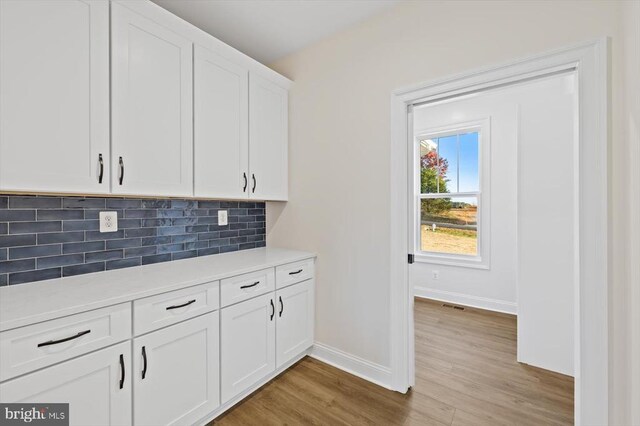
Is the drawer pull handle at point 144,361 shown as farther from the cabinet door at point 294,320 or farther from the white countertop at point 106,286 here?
the cabinet door at point 294,320

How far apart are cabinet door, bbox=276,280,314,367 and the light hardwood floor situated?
18 centimetres

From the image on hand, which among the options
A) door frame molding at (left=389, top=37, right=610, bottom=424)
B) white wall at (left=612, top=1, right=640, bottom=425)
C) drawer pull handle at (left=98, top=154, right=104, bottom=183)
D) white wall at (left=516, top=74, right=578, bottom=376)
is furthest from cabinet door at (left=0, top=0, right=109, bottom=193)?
white wall at (left=516, top=74, right=578, bottom=376)

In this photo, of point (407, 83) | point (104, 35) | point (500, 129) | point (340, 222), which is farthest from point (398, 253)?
point (500, 129)

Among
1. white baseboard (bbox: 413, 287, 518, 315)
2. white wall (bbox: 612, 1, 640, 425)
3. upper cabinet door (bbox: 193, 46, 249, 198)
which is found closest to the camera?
white wall (bbox: 612, 1, 640, 425)

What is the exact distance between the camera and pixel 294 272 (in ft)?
7.41

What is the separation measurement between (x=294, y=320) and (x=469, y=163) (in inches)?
125

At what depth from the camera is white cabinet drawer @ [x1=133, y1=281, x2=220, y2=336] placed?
1353 mm

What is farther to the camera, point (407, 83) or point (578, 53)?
point (407, 83)

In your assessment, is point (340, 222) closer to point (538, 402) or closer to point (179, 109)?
point (179, 109)

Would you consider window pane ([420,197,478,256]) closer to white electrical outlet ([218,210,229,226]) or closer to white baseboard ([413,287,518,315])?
white baseboard ([413,287,518,315])

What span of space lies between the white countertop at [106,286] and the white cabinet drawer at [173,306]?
0.04 meters

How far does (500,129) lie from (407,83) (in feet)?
7.57

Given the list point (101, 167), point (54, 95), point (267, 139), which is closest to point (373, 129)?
point (267, 139)

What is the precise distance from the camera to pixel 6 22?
118 cm
